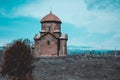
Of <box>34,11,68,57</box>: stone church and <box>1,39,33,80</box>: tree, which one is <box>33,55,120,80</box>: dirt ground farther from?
<box>34,11,68,57</box>: stone church

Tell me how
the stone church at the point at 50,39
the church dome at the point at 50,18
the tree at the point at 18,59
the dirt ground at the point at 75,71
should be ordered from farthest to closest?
the church dome at the point at 50,18 < the stone church at the point at 50,39 < the dirt ground at the point at 75,71 < the tree at the point at 18,59

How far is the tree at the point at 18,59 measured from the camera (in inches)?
699

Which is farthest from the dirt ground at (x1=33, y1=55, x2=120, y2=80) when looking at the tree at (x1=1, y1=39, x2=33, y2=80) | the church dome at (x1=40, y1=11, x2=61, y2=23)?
the church dome at (x1=40, y1=11, x2=61, y2=23)

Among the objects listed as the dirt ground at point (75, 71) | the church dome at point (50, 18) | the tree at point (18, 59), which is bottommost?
the dirt ground at point (75, 71)

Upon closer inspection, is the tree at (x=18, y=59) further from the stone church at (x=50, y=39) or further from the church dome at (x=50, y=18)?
the church dome at (x=50, y=18)

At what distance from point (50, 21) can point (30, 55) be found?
2288 centimetres

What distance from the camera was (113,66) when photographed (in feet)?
96.9

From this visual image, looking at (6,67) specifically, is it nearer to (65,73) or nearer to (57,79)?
(57,79)

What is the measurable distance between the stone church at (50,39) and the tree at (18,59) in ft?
71.0

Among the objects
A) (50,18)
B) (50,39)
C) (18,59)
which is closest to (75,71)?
(18,59)

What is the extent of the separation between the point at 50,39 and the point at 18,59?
2244cm

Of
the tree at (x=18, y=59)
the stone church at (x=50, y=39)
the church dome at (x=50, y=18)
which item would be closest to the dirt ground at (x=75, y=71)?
A: the tree at (x=18, y=59)

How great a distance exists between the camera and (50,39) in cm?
4006

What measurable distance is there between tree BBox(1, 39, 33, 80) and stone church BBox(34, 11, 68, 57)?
71.0ft
